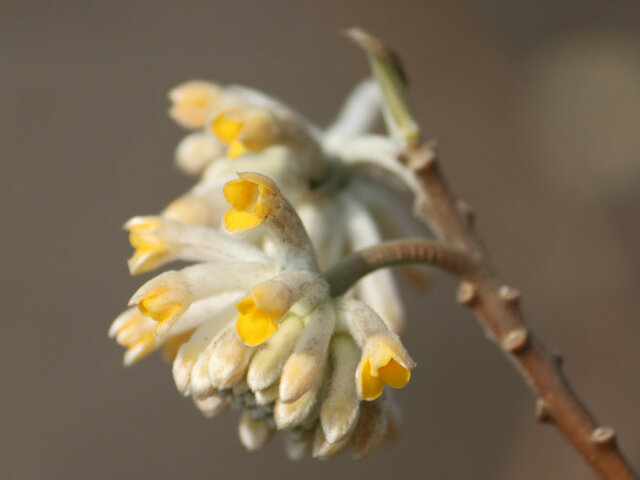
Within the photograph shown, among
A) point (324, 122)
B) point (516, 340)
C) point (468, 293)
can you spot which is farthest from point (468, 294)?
point (324, 122)

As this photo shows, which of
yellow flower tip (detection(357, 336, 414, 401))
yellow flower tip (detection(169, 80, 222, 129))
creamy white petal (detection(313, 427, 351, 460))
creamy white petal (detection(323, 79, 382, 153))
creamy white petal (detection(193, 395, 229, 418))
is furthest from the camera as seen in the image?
creamy white petal (detection(323, 79, 382, 153))

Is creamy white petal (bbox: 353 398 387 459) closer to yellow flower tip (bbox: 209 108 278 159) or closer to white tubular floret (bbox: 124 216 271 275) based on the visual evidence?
white tubular floret (bbox: 124 216 271 275)

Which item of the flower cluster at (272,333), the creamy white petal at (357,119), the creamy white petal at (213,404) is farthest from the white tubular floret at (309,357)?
the creamy white petal at (357,119)

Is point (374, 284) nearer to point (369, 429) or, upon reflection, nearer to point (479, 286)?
point (479, 286)

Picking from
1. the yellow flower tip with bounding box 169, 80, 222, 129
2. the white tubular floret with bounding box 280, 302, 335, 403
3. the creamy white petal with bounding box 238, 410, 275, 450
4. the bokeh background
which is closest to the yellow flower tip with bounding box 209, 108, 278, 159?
the yellow flower tip with bounding box 169, 80, 222, 129

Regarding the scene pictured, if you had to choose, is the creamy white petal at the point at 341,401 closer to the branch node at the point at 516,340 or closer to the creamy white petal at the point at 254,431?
the creamy white petal at the point at 254,431

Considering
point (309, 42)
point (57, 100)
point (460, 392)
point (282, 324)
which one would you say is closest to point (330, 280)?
point (282, 324)

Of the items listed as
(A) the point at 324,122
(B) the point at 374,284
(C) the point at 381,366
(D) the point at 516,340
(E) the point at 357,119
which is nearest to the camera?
(C) the point at 381,366
